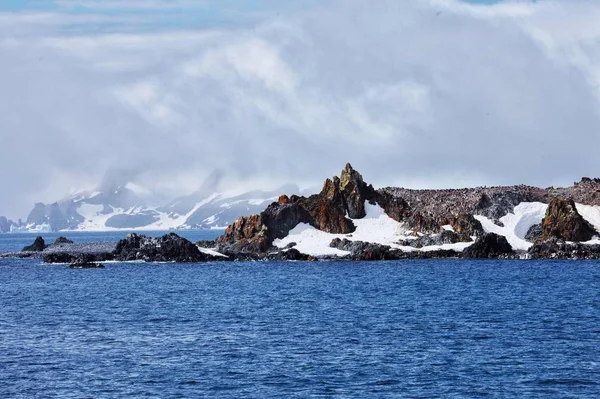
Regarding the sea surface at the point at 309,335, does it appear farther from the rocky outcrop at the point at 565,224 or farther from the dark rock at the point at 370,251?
the dark rock at the point at 370,251

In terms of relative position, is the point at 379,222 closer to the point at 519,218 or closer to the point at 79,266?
the point at 519,218

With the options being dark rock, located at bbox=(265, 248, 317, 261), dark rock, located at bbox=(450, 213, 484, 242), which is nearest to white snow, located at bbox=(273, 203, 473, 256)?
dark rock, located at bbox=(265, 248, 317, 261)

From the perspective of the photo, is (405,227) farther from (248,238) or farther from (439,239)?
(248,238)

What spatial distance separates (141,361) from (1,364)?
260 inches

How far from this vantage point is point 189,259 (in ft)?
415

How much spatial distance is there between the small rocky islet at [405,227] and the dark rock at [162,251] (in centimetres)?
12

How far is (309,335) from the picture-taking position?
60875mm

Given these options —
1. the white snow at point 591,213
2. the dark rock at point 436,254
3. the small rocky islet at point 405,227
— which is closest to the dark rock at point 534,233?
the small rocky islet at point 405,227

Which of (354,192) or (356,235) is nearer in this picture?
(356,235)

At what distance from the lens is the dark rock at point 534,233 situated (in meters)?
120

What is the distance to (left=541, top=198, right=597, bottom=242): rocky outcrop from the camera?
380ft

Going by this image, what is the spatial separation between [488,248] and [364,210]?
16794mm

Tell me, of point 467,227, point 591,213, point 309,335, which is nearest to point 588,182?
point 591,213

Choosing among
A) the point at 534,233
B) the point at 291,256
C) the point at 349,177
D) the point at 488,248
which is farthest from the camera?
the point at 349,177
